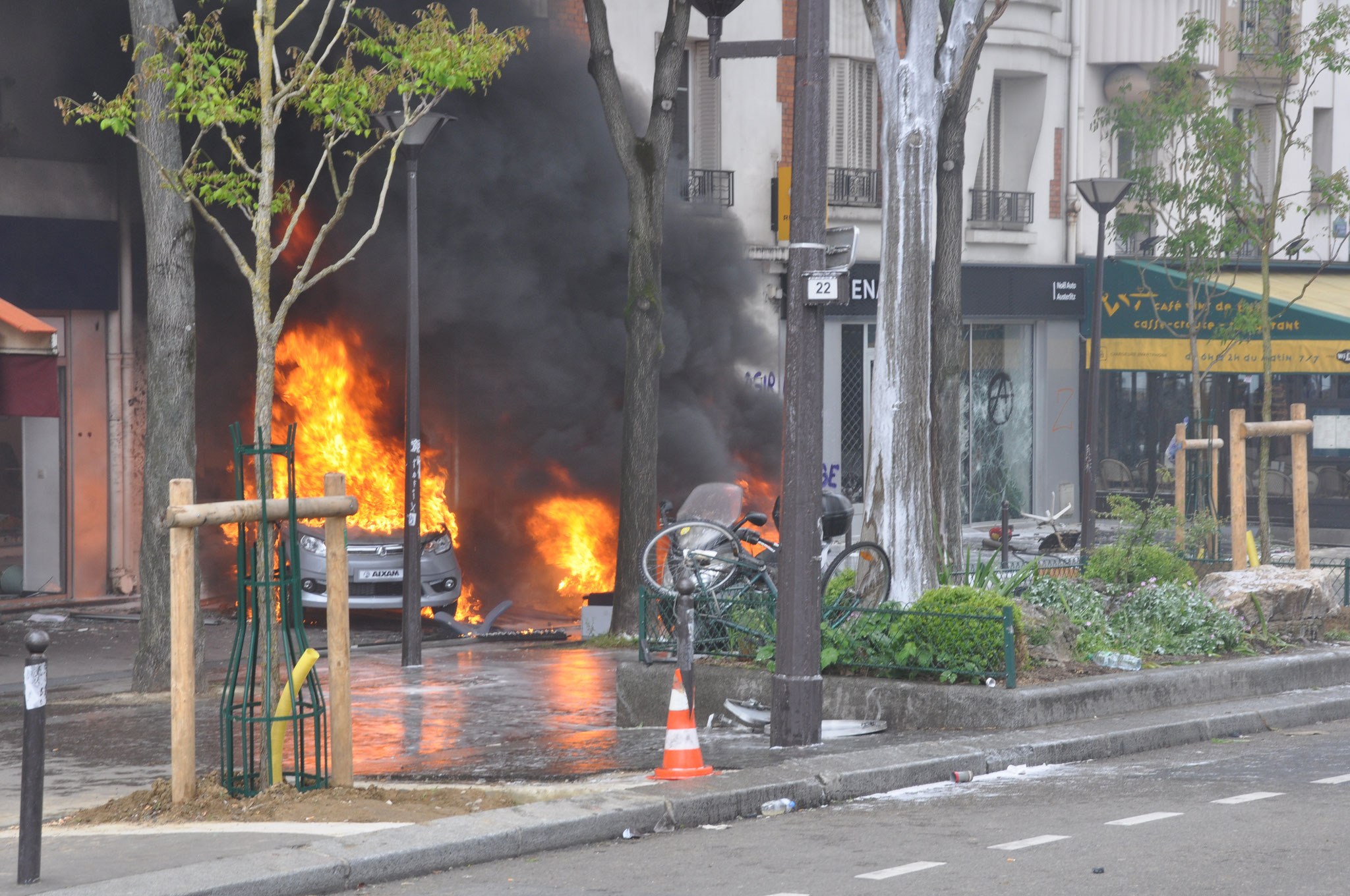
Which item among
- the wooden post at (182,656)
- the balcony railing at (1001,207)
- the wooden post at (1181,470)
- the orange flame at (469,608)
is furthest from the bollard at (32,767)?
the balcony railing at (1001,207)

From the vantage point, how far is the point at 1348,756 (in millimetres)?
8516

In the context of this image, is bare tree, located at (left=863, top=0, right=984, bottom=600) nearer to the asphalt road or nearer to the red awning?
the asphalt road

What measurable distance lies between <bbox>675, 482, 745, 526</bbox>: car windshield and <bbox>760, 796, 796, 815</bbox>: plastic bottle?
6.27 metres

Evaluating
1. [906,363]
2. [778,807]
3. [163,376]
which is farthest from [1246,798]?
[163,376]

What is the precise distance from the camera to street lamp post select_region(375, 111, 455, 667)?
41.9 ft

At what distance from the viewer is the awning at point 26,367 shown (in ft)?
32.4

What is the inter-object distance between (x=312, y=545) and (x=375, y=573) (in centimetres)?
72

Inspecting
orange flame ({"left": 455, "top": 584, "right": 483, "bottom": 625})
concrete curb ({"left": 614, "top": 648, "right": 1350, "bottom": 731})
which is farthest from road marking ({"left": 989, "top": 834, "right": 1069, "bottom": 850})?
orange flame ({"left": 455, "top": 584, "right": 483, "bottom": 625})

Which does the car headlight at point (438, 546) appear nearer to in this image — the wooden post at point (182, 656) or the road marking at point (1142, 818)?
the wooden post at point (182, 656)

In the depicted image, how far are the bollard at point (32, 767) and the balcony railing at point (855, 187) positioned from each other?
16795 millimetres

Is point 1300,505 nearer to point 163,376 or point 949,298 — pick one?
point 949,298

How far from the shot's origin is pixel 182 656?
6617 mm

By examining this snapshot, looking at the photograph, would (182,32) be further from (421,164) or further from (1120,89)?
(1120,89)

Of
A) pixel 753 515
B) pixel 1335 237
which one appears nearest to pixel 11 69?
pixel 753 515
